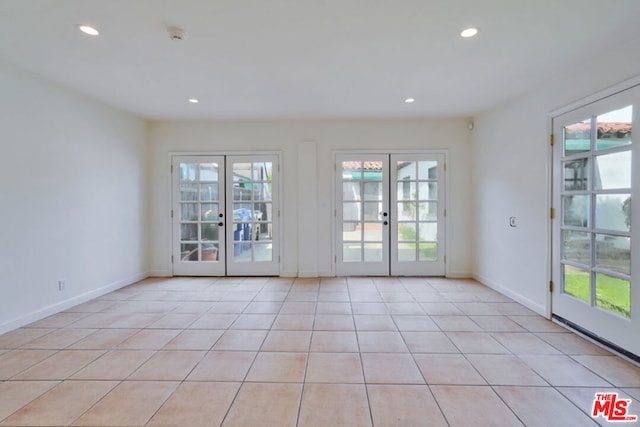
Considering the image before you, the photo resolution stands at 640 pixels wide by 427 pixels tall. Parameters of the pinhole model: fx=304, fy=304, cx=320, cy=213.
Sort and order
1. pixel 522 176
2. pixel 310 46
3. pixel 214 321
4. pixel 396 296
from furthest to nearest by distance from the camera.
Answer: pixel 396 296 < pixel 522 176 < pixel 214 321 < pixel 310 46

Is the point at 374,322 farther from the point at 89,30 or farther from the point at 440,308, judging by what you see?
the point at 89,30

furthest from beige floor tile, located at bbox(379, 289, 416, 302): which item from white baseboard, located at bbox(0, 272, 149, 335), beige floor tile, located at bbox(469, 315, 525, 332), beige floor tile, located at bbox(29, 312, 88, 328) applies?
white baseboard, located at bbox(0, 272, 149, 335)

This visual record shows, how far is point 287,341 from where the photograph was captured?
268cm

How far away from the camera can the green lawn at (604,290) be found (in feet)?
8.03

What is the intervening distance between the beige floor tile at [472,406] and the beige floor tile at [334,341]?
0.77 metres

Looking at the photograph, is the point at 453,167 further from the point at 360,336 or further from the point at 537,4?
the point at 360,336

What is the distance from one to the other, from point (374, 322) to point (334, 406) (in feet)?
4.43

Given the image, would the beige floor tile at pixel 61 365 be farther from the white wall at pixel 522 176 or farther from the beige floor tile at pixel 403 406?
the white wall at pixel 522 176

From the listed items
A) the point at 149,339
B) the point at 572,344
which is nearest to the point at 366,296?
the point at 572,344

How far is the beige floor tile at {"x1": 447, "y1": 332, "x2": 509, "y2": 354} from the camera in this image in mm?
2514

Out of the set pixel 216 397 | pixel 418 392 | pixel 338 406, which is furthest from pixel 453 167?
pixel 216 397

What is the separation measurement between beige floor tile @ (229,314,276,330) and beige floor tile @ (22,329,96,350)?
4.45 ft

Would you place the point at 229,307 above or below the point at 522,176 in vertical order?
below

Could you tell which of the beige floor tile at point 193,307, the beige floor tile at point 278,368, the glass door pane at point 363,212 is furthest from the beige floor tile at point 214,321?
the glass door pane at point 363,212
